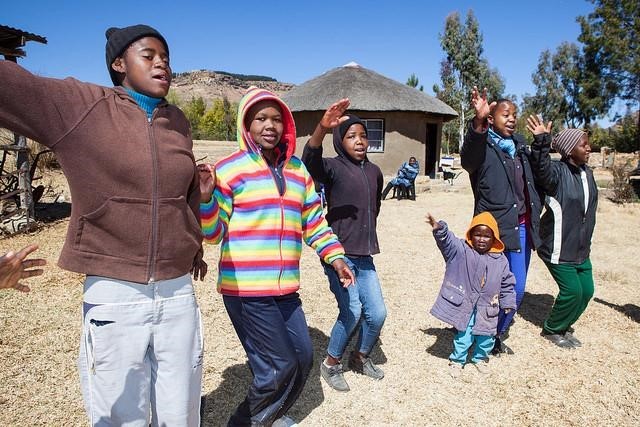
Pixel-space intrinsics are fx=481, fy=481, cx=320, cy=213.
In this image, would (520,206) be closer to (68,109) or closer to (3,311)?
(68,109)

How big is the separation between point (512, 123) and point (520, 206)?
695mm

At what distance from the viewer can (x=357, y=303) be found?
333cm

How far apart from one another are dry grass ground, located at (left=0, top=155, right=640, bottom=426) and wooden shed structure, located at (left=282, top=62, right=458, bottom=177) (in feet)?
38.3

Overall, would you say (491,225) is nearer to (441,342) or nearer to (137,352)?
(441,342)

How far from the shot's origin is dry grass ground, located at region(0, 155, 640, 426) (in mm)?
3189

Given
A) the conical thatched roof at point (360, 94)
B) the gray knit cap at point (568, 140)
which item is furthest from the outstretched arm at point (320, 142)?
the conical thatched roof at point (360, 94)

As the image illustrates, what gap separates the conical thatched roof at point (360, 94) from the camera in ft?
56.5

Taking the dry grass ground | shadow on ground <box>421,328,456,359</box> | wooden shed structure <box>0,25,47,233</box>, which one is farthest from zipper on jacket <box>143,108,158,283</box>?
wooden shed structure <box>0,25,47,233</box>

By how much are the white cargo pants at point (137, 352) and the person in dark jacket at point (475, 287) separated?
87.5 inches

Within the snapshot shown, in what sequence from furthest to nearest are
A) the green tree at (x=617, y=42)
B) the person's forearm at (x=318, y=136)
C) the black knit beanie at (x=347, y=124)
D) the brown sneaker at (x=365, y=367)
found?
1. the green tree at (x=617, y=42)
2. the brown sneaker at (x=365, y=367)
3. the black knit beanie at (x=347, y=124)
4. the person's forearm at (x=318, y=136)

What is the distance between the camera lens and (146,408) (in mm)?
1932

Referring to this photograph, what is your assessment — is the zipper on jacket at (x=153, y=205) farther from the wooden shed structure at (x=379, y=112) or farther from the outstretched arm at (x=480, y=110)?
the wooden shed structure at (x=379, y=112)

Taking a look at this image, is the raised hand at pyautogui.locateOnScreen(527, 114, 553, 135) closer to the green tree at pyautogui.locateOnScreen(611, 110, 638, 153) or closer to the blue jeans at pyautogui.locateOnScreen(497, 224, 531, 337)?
the blue jeans at pyautogui.locateOnScreen(497, 224, 531, 337)

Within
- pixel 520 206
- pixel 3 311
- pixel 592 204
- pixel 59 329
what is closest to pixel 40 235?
pixel 3 311
